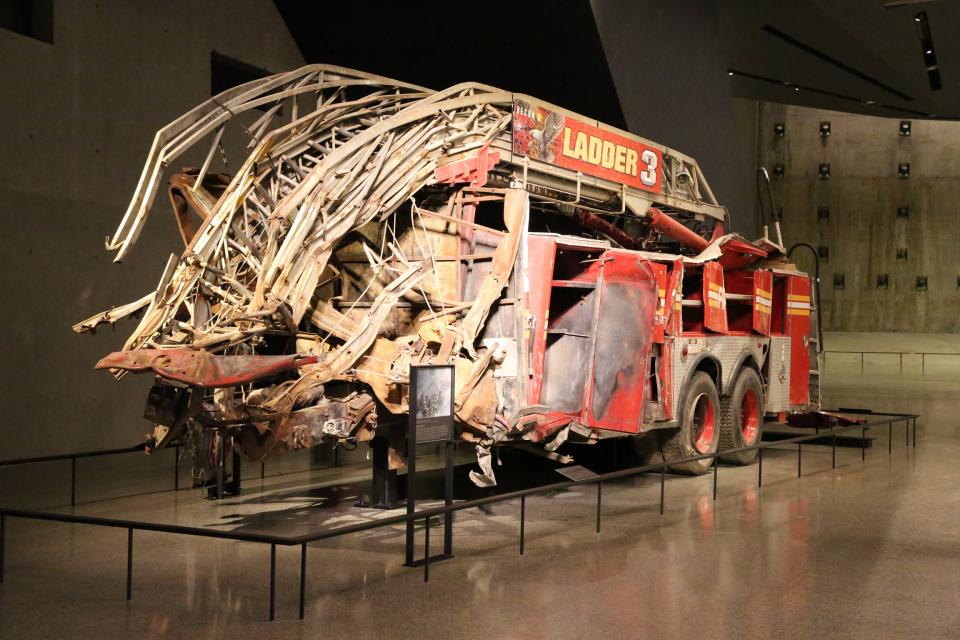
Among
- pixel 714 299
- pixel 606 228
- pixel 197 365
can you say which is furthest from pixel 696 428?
pixel 197 365

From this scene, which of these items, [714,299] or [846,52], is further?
[846,52]

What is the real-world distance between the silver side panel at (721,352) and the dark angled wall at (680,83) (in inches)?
181

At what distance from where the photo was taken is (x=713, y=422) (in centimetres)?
1291

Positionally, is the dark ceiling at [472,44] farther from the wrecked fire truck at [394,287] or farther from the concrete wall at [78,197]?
the wrecked fire truck at [394,287]

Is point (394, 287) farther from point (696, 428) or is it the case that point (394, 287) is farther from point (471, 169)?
point (696, 428)

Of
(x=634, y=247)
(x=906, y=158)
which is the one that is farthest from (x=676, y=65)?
(x=906, y=158)

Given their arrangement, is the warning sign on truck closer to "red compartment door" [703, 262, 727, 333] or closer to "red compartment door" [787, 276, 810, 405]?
"red compartment door" [703, 262, 727, 333]

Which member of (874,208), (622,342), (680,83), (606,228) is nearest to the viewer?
(622,342)

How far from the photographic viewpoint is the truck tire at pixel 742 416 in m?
13.4

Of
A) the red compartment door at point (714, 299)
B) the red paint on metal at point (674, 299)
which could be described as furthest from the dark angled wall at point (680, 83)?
the red paint on metal at point (674, 299)

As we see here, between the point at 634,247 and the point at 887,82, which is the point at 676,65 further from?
the point at 887,82

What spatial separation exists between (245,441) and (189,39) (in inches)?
325

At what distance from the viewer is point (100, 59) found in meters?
13.8

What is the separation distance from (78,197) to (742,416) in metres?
8.54
